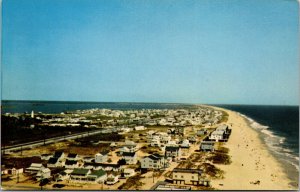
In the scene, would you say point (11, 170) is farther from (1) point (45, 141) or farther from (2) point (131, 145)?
(2) point (131, 145)

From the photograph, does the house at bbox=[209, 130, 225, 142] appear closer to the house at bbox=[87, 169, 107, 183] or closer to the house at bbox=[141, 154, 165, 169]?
the house at bbox=[141, 154, 165, 169]

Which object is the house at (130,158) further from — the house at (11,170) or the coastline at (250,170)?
the house at (11,170)

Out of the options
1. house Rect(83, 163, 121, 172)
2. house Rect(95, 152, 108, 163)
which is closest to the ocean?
house Rect(95, 152, 108, 163)

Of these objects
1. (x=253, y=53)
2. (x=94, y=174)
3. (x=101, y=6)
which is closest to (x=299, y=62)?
(x=253, y=53)

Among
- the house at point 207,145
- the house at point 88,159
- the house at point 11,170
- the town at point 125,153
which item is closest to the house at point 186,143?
the town at point 125,153

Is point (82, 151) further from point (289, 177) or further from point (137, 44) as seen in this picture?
point (289, 177)
